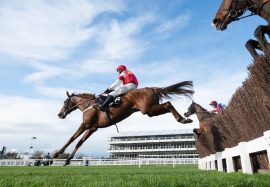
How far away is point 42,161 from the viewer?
1377 inches

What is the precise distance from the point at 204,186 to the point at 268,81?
2209mm

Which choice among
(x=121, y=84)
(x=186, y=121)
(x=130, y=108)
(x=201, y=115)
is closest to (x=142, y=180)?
(x=186, y=121)

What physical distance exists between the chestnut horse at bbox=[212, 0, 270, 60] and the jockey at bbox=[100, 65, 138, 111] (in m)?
3.57

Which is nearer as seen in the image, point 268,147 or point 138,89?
point 268,147

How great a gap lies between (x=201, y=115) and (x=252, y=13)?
6182 millimetres

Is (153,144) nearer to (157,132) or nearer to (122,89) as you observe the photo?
(157,132)

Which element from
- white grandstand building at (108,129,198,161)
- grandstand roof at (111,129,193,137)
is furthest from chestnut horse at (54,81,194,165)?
grandstand roof at (111,129,193,137)

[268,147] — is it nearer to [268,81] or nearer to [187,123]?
[268,81]

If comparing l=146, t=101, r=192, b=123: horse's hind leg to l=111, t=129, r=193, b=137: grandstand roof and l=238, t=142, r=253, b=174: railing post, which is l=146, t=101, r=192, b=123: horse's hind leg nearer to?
l=238, t=142, r=253, b=174: railing post

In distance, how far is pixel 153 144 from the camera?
96062mm

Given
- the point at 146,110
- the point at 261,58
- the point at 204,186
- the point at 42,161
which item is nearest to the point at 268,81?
the point at 261,58

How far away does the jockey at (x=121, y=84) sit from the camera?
9.24 metres

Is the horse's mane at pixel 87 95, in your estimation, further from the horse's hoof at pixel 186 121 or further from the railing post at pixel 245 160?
the railing post at pixel 245 160

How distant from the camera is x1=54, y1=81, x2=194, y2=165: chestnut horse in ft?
28.3
